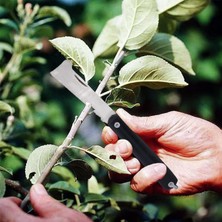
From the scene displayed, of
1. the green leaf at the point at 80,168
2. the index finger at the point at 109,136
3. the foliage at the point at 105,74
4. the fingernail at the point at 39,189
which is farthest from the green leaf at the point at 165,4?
the fingernail at the point at 39,189

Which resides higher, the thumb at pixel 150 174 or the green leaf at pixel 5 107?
the green leaf at pixel 5 107

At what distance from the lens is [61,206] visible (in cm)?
83

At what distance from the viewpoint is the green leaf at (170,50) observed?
46.6 inches

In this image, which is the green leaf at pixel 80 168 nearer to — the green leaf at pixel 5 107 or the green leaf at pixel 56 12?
the green leaf at pixel 5 107

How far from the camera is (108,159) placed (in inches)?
36.7

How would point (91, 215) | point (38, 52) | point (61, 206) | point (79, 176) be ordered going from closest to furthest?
point (61, 206) → point (79, 176) → point (91, 215) → point (38, 52)

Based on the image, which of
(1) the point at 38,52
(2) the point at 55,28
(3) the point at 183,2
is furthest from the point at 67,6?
(3) the point at 183,2

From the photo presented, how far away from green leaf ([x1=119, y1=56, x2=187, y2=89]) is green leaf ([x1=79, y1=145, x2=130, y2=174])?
0.47 ft

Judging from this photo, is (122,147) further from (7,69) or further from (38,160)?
(7,69)

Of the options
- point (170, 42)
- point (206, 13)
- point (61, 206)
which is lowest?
point (206, 13)

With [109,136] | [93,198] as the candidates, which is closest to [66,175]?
[93,198]

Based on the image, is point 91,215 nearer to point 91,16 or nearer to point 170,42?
point 170,42

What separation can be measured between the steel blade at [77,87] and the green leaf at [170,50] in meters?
0.26

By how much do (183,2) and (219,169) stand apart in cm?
40
